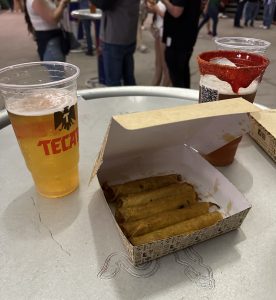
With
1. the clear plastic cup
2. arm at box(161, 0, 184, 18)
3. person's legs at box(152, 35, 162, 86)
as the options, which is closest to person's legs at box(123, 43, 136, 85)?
arm at box(161, 0, 184, 18)

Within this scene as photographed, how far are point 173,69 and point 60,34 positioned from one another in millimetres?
741

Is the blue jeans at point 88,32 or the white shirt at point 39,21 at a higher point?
the white shirt at point 39,21

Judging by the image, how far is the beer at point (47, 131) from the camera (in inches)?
16.6

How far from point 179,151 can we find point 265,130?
0.63 ft

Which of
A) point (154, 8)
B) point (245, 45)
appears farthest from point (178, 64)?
point (245, 45)

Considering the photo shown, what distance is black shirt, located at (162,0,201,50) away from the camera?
5.50 ft

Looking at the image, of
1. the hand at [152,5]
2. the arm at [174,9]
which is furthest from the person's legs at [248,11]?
the arm at [174,9]

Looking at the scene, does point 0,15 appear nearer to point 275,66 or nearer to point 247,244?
point 275,66

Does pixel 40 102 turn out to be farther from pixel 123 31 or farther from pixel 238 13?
pixel 238 13

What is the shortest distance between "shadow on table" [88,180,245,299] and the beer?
116mm

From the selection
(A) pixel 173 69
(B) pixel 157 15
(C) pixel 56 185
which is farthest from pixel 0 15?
(C) pixel 56 185

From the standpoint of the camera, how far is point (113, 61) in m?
1.96

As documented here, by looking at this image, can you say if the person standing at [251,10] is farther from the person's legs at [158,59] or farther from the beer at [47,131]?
the beer at [47,131]

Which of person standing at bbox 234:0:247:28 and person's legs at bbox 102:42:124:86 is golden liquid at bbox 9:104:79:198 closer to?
person's legs at bbox 102:42:124:86
